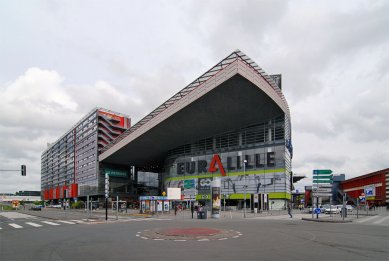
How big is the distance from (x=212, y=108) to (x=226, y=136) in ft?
44.0

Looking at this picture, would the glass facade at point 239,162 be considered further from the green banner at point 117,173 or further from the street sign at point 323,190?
the street sign at point 323,190

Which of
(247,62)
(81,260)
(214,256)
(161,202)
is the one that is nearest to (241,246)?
(214,256)

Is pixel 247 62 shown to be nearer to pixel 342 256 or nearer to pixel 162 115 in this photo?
pixel 162 115

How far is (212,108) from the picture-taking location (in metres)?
70.7

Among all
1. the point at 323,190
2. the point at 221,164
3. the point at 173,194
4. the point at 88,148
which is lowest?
the point at 173,194

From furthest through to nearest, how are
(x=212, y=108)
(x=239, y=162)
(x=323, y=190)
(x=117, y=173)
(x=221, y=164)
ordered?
(x=117, y=173), (x=221, y=164), (x=239, y=162), (x=212, y=108), (x=323, y=190)

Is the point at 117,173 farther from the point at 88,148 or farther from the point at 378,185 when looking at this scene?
the point at 378,185

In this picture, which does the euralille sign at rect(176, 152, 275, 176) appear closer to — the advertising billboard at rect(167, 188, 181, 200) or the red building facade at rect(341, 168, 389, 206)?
the advertising billboard at rect(167, 188, 181, 200)

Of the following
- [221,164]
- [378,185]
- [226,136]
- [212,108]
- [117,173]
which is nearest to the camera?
[212,108]

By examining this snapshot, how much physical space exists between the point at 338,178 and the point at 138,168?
92252 millimetres

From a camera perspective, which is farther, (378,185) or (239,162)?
(378,185)

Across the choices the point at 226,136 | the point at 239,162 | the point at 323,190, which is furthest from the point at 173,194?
the point at 226,136

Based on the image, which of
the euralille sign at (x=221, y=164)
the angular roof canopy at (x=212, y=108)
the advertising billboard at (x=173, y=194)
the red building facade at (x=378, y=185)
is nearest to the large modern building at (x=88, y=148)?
the angular roof canopy at (x=212, y=108)

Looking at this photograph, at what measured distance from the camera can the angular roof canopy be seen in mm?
63312
